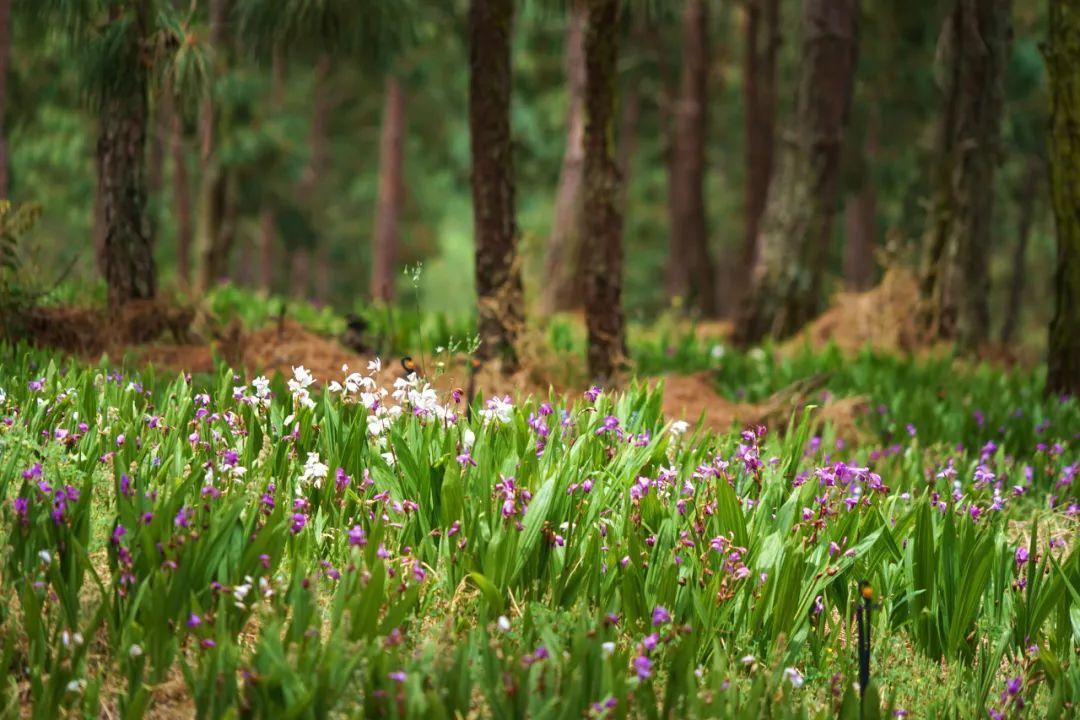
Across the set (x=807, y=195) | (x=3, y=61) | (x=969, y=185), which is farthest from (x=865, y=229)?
(x=3, y=61)

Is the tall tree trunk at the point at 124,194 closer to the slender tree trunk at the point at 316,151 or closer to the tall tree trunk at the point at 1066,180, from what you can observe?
the tall tree trunk at the point at 1066,180

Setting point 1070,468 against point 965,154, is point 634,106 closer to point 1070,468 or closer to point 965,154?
point 965,154

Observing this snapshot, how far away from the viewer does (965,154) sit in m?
12.1

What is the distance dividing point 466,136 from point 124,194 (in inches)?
821

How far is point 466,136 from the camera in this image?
95.7 ft

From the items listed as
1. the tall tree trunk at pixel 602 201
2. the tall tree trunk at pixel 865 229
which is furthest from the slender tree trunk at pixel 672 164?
the tall tree trunk at pixel 602 201

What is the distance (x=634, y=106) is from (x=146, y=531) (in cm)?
2096

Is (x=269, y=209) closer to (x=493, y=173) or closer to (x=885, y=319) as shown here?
(x=885, y=319)

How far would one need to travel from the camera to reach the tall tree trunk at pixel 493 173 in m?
9.01

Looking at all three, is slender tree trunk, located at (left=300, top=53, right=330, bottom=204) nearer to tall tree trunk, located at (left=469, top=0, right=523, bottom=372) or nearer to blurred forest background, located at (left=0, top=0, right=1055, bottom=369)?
blurred forest background, located at (left=0, top=0, right=1055, bottom=369)

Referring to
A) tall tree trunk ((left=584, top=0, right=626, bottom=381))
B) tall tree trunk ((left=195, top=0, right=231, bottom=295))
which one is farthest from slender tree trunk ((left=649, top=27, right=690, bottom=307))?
tall tree trunk ((left=584, top=0, right=626, bottom=381))

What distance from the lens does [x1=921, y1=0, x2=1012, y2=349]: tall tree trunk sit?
1204cm

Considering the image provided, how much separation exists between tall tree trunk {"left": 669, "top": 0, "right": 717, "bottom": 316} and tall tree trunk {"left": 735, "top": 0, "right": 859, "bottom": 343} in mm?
5736

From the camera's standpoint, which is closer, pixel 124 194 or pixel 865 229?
pixel 124 194
